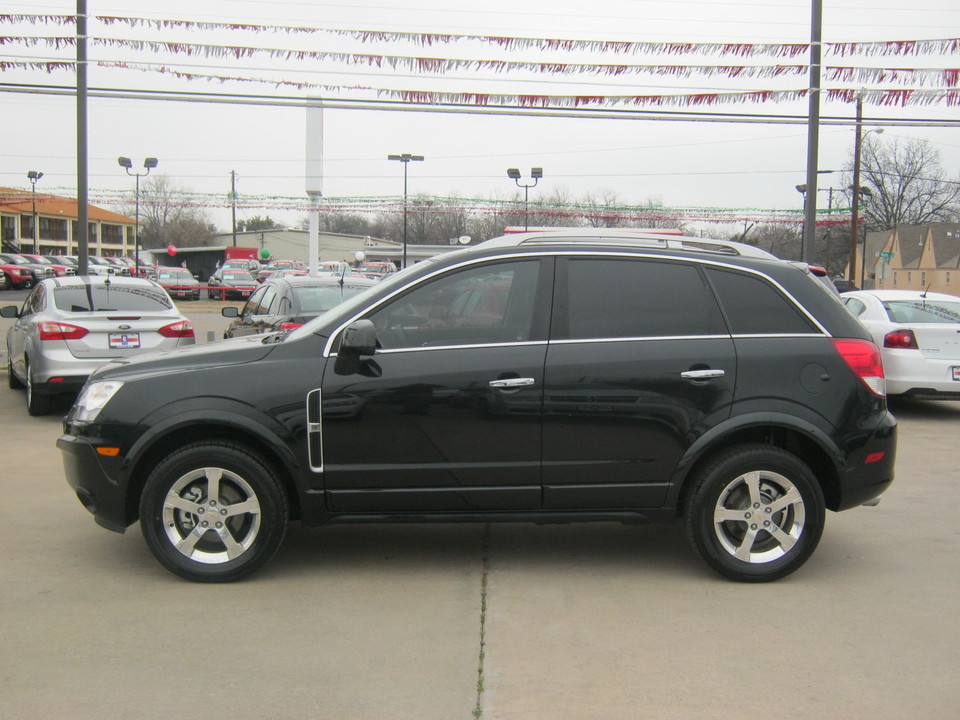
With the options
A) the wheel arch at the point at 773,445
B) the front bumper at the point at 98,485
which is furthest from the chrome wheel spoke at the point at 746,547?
the front bumper at the point at 98,485

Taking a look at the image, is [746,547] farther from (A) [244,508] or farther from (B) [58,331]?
(B) [58,331]

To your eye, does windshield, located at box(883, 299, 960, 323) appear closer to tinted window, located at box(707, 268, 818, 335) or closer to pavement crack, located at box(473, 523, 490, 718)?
tinted window, located at box(707, 268, 818, 335)

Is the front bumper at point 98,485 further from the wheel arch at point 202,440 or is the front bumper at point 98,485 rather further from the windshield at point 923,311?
the windshield at point 923,311

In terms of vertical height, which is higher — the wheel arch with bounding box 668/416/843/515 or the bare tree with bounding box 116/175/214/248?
the bare tree with bounding box 116/175/214/248

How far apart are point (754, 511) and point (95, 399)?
11.6ft

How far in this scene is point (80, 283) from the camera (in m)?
10.5

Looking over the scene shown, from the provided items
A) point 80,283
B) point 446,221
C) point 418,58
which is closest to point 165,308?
point 80,283

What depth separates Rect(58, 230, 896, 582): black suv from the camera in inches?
192

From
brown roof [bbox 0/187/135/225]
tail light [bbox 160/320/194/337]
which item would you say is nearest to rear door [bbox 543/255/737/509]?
tail light [bbox 160/320/194/337]

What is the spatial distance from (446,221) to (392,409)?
166 feet

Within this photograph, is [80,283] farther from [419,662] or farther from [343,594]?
[419,662]

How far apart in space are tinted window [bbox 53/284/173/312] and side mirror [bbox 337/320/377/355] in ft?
20.3

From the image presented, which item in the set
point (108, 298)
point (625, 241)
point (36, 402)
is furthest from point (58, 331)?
point (625, 241)

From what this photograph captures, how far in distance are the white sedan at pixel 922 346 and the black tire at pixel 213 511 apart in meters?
7.67
